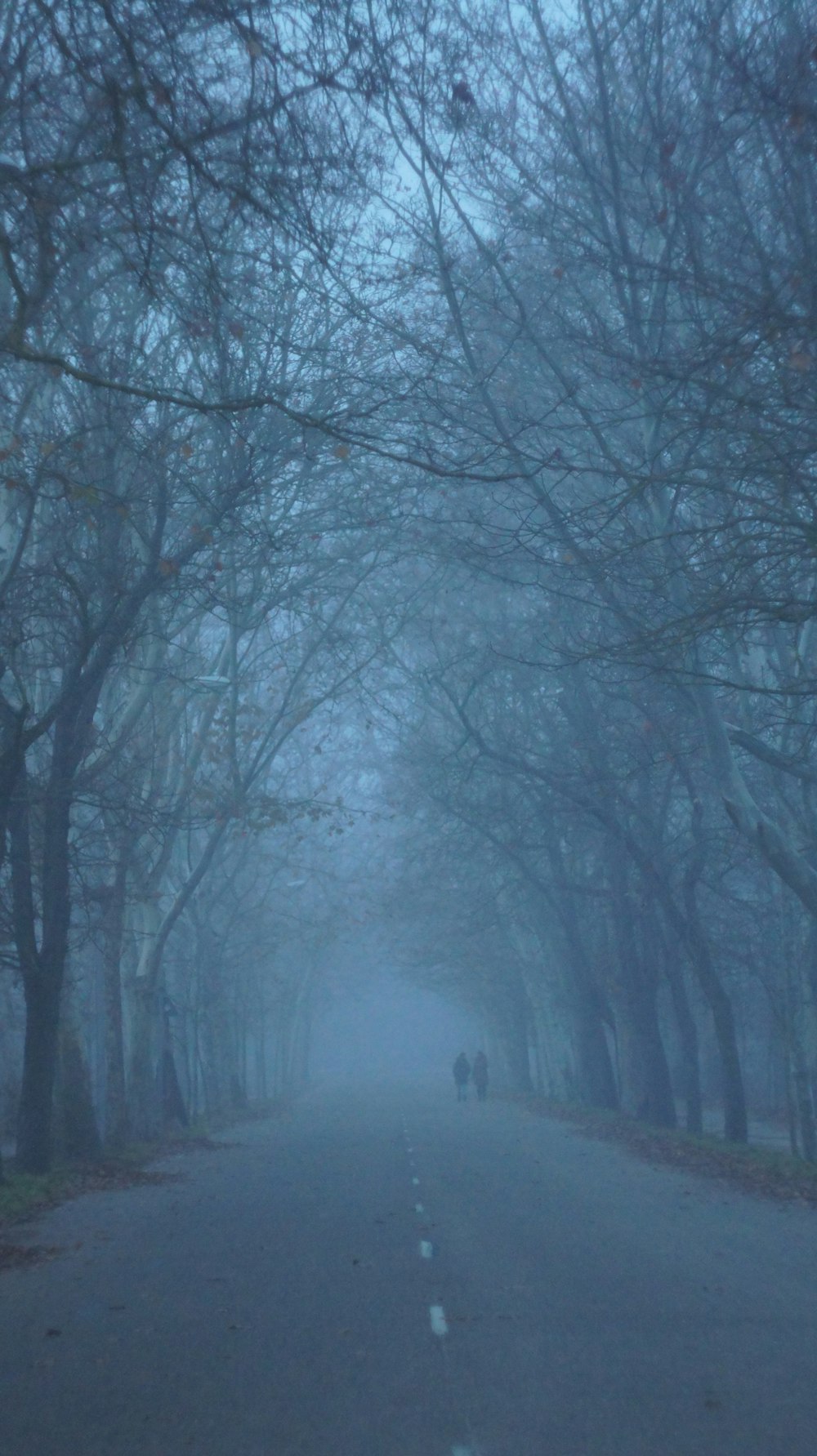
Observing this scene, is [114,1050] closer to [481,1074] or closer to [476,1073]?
[481,1074]

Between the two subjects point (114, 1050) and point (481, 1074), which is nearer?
point (114, 1050)

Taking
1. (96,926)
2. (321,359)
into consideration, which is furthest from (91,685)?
(321,359)

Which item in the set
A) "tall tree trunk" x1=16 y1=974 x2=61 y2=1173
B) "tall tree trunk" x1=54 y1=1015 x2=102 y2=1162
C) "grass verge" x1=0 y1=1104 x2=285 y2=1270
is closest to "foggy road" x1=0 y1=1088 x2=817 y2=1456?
"grass verge" x1=0 y1=1104 x2=285 y2=1270

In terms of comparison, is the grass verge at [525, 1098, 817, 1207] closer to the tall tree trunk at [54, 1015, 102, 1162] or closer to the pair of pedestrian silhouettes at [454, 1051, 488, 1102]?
the tall tree trunk at [54, 1015, 102, 1162]

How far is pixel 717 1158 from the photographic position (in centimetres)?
2111

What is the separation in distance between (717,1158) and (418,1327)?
1339cm

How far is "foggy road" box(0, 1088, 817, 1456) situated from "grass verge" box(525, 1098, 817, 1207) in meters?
0.88

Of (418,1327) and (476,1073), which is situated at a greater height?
(476,1073)

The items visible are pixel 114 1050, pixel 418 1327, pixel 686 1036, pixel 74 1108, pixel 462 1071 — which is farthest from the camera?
pixel 462 1071

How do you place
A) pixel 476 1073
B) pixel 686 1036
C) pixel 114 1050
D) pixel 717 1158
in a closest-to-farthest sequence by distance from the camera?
pixel 717 1158
pixel 114 1050
pixel 686 1036
pixel 476 1073

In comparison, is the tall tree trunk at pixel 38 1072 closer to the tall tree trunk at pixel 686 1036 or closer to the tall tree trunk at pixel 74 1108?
the tall tree trunk at pixel 74 1108

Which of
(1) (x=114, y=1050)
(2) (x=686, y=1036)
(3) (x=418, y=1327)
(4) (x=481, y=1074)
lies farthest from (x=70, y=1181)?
(4) (x=481, y=1074)

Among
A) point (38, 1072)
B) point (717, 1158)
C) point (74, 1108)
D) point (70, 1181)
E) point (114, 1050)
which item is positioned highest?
point (114, 1050)

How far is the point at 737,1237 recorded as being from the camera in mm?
12805
